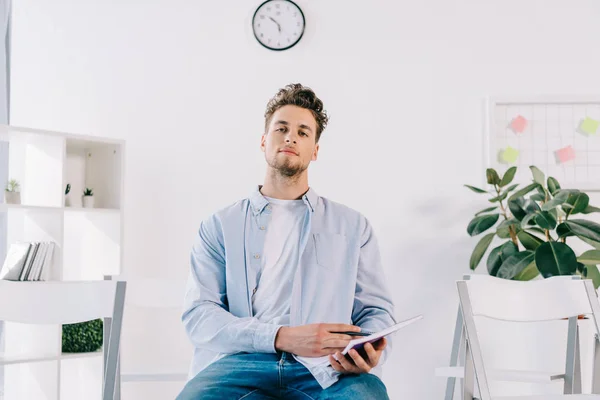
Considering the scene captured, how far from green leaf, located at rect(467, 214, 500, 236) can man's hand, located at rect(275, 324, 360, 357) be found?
165 centimetres

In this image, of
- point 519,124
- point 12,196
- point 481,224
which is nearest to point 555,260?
point 481,224

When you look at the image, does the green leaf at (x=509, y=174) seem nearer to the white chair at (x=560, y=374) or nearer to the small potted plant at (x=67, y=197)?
the white chair at (x=560, y=374)

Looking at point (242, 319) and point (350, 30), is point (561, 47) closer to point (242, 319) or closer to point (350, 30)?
point (350, 30)

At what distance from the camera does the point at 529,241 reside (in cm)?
309

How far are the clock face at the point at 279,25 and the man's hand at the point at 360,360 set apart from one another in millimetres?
2185

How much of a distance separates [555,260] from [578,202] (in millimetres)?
304

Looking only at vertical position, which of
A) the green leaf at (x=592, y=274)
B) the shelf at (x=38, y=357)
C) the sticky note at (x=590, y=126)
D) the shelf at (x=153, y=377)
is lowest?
the shelf at (x=38, y=357)

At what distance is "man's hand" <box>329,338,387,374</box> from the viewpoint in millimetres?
1591

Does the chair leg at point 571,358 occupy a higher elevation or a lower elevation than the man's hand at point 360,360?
lower

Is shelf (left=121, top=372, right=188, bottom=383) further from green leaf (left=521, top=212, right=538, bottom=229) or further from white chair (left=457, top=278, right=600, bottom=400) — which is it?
green leaf (left=521, top=212, right=538, bottom=229)

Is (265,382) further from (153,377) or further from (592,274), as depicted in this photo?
(592,274)

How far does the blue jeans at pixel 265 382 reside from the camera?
161cm

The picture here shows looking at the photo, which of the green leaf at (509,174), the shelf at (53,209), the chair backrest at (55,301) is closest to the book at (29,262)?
the shelf at (53,209)

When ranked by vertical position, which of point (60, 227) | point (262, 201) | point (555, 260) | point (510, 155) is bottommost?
point (555, 260)
